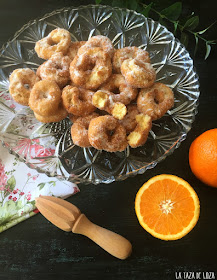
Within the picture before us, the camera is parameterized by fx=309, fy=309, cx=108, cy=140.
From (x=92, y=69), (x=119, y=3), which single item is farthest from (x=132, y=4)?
(x=92, y=69)

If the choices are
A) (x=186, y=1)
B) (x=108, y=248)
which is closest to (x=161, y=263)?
(x=108, y=248)

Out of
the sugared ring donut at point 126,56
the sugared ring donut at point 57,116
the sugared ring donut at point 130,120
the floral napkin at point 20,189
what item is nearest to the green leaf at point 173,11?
the sugared ring donut at point 126,56

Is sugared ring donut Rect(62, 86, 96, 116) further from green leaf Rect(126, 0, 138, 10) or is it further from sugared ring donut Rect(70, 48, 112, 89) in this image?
green leaf Rect(126, 0, 138, 10)

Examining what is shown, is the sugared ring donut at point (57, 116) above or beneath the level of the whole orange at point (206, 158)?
above

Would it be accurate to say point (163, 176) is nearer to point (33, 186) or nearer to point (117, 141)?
point (117, 141)

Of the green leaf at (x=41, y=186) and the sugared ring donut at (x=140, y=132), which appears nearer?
the sugared ring donut at (x=140, y=132)

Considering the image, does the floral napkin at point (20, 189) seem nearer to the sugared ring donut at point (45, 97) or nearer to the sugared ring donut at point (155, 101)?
the sugared ring donut at point (45, 97)

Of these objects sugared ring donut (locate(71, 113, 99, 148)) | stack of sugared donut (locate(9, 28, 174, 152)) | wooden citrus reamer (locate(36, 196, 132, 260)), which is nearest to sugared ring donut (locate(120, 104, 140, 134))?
stack of sugared donut (locate(9, 28, 174, 152))
